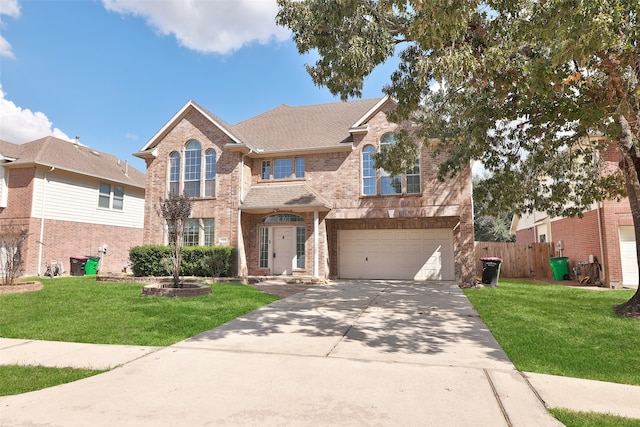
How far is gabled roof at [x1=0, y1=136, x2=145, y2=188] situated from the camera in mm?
19672

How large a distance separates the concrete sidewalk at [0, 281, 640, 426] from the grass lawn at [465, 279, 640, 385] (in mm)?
378

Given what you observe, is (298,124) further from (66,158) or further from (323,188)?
(66,158)

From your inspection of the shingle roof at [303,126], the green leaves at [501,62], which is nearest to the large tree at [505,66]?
the green leaves at [501,62]

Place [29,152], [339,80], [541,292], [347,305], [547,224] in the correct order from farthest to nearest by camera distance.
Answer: [547,224] → [29,152] → [541,292] → [347,305] → [339,80]

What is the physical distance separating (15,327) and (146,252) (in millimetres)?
9983

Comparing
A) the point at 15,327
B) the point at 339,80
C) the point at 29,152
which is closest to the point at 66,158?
the point at 29,152

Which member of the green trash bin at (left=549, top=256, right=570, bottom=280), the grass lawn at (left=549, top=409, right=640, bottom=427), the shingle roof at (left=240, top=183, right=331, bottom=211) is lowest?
the grass lawn at (left=549, top=409, right=640, bottom=427)

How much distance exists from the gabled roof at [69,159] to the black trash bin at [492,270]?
69.1 feet

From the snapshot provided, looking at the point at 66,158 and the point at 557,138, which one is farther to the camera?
the point at 66,158

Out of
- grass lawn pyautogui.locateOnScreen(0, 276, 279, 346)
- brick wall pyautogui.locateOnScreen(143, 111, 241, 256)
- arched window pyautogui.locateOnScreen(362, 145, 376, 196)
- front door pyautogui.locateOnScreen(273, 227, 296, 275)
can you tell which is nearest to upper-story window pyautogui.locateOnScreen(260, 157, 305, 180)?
brick wall pyautogui.locateOnScreen(143, 111, 241, 256)

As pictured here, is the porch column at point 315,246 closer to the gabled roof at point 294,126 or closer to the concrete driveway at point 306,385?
the gabled roof at point 294,126

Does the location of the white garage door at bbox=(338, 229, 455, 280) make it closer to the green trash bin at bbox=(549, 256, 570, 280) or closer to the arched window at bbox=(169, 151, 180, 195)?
the green trash bin at bbox=(549, 256, 570, 280)

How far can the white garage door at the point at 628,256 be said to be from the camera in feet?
48.4

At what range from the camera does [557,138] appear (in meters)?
10.4
